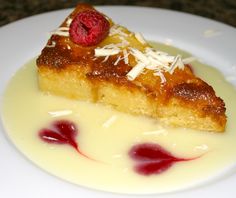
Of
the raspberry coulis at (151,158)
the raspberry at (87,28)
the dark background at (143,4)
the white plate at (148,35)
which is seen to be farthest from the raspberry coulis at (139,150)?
the dark background at (143,4)

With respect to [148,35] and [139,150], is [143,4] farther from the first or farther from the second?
[139,150]

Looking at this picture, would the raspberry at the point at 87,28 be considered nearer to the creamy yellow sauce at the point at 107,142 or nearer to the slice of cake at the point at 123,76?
the slice of cake at the point at 123,76

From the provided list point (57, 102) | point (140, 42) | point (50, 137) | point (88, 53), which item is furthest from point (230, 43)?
point (50, 137)

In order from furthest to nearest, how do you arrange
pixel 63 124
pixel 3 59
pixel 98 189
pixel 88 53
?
1. pixel 3 59
2. pixel 88 53
3. pixel 63 124
4. pixel 98 189

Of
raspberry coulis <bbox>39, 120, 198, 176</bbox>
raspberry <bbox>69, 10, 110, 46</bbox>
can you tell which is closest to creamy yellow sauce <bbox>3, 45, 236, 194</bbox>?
raspberry coulis <bbox>39, 120, 198, 176</bbox>

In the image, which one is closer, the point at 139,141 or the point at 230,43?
the point at 139,141

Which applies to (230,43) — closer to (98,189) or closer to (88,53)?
(88,53)
